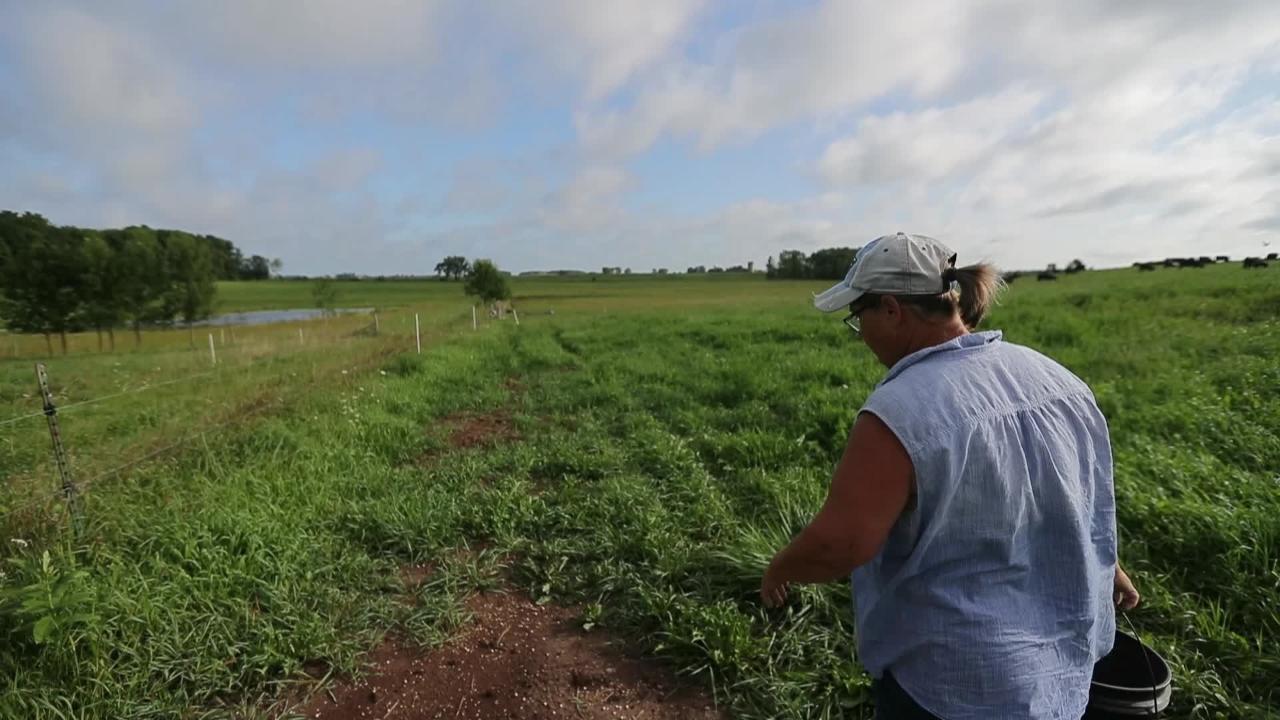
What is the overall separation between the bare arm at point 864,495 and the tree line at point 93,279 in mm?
47773

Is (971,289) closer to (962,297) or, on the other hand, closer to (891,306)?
(962,297)

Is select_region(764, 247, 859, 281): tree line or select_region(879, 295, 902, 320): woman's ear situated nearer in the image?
select_region(879, 295, 902, 320): woman's ear

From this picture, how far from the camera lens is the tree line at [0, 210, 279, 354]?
3491cm

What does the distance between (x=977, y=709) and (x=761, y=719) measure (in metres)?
1.47

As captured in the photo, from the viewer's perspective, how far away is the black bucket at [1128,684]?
1.49 m

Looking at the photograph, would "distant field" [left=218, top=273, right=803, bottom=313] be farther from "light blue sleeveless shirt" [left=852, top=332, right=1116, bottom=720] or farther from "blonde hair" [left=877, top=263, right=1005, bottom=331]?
"light blue sleeveless shirt" [left=852, top=332, right=1116, bottom=720]

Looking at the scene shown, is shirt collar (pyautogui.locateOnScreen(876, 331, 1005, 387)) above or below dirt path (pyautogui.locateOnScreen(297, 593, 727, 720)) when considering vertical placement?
above

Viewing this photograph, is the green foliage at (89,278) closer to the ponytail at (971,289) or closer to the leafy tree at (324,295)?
the leafy tree at (324,295)

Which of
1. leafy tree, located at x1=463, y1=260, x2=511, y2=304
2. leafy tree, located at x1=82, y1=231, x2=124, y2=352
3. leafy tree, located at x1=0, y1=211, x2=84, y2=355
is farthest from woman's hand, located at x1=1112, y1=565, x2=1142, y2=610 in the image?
leafy tree, located at x1=463, y1=260, x2=511, y2=304

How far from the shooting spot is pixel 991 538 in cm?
122

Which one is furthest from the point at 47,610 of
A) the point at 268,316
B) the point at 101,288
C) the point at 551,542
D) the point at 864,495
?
the point at 268,316

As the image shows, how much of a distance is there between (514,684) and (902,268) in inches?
102

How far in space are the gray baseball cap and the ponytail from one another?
0.03 meters

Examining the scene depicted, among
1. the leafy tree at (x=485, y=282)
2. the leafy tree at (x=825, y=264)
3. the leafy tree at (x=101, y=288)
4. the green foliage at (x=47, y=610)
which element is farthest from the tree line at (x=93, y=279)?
the leafy tree at (x=825, y=264)
